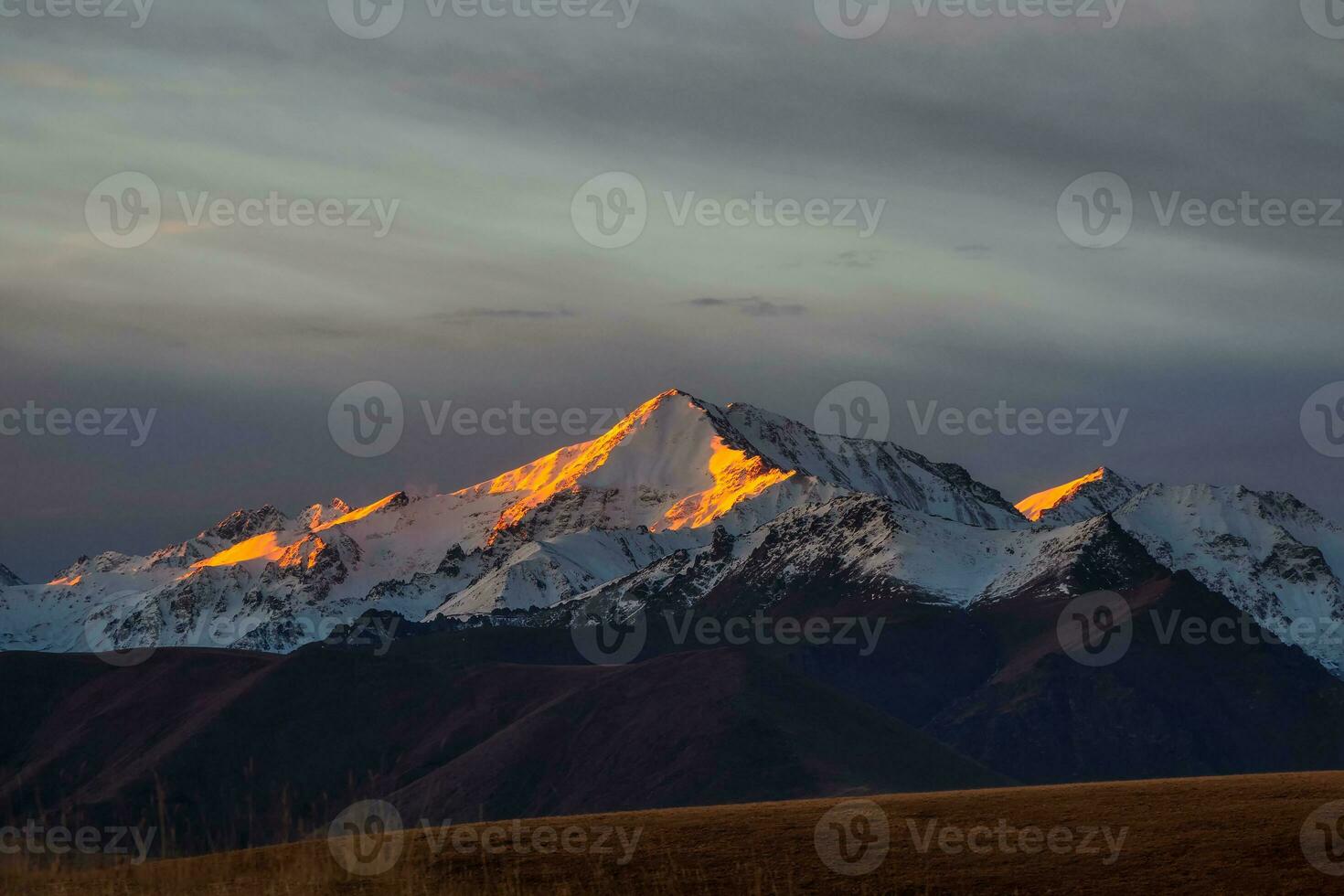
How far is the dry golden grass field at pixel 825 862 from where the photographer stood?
1299 inches

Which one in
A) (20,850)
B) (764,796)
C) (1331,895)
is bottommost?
(764,796)

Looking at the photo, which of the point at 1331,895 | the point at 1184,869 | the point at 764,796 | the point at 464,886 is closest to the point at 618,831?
the point at 464,886

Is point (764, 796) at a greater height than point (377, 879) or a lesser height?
lesser

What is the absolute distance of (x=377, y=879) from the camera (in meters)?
33.4

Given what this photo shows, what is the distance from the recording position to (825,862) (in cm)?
3659

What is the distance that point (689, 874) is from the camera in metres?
35.4

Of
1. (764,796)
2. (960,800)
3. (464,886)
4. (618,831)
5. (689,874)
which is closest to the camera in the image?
(464,886)

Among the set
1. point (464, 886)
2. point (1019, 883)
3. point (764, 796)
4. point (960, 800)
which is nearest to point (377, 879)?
point (464, 886)

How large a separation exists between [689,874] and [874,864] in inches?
159

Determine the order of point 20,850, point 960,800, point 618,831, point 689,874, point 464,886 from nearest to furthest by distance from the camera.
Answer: point 20,850, point 464,886, point 689,874, point 618,831, point 960,800

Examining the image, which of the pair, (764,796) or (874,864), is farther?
(764,796)

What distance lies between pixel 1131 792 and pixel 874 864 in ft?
34.3

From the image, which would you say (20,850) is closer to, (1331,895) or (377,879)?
(377,879)

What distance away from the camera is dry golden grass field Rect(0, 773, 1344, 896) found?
3300 cm
